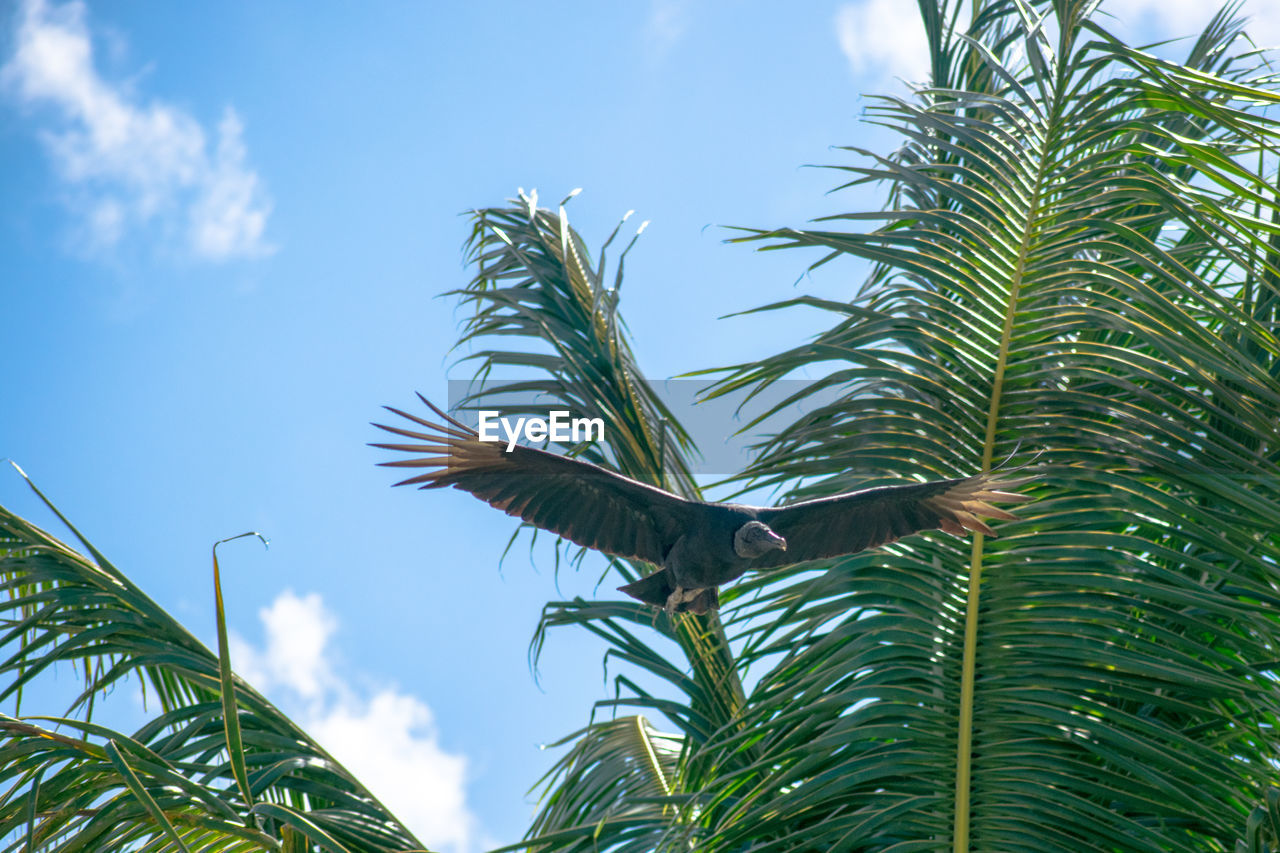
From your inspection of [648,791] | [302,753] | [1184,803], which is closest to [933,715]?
[1184,803]

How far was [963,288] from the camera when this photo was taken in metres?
3.38

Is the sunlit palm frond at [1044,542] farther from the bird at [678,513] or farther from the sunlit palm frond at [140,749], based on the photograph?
the sunlit palm frond at [140,749]

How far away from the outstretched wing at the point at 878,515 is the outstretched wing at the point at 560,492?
0.28 meters

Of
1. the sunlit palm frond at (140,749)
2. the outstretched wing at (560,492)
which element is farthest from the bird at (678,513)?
the sunlit palm frond at (140,749)

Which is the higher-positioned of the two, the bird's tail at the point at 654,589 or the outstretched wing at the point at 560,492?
the outstretched wing at the point at 560,492

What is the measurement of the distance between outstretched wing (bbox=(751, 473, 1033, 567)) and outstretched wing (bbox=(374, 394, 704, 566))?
0.93 feet

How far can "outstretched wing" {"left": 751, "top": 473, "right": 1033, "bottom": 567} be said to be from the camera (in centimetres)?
301

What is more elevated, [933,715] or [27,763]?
[27,763]

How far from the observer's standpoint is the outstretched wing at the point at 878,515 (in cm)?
301

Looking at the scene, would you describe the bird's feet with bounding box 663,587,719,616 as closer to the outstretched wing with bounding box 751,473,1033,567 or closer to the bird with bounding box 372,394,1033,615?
the bird with bounding box 372,394,1033,615

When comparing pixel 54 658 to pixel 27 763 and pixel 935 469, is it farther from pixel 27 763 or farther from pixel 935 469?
pixel 935 469

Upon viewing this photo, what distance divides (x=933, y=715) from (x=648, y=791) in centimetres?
159

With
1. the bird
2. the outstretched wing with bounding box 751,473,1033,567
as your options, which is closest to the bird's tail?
the bird

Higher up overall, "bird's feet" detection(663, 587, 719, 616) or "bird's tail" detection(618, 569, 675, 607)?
"bird's tail" detection(618, 569, 675, 607)
